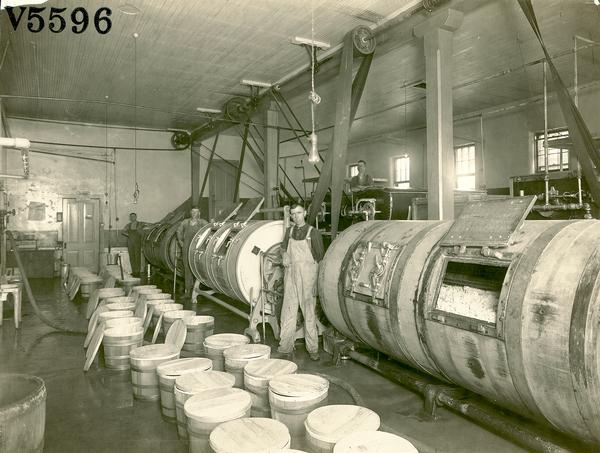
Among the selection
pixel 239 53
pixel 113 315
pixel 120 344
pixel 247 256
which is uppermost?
pixel 239 53

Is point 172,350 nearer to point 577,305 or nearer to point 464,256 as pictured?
point 464,256

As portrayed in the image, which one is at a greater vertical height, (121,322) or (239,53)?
(239,53)

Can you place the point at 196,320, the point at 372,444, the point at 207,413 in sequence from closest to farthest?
1. the point at 372,444
2. the point at 207,413
3. the point at 196,320

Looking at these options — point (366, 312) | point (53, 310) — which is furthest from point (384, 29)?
point (53, 310)

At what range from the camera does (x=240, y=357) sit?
3789 mm

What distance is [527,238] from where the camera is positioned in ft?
10.1

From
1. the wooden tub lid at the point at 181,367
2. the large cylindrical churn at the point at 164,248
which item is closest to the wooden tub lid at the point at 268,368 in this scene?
the wooden tub lid at the point at 181,367

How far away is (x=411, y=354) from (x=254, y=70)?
288 inches

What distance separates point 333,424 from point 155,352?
2207mm

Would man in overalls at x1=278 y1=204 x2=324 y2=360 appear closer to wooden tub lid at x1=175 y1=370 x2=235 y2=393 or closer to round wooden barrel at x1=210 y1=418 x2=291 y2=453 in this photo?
wooden tub lid at x1=175 y1=370 x2=235 y2=393

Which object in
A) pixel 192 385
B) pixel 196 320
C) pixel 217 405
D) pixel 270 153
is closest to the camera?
pixel 217 405

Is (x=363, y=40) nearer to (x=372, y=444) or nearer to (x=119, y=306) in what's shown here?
(x=119, y=306)

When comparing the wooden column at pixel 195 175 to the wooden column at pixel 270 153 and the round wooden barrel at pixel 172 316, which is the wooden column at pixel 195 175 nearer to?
the wooden column at pixel 270 153

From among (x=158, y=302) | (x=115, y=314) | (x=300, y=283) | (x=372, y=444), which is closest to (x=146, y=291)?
(x=158, y=302)
